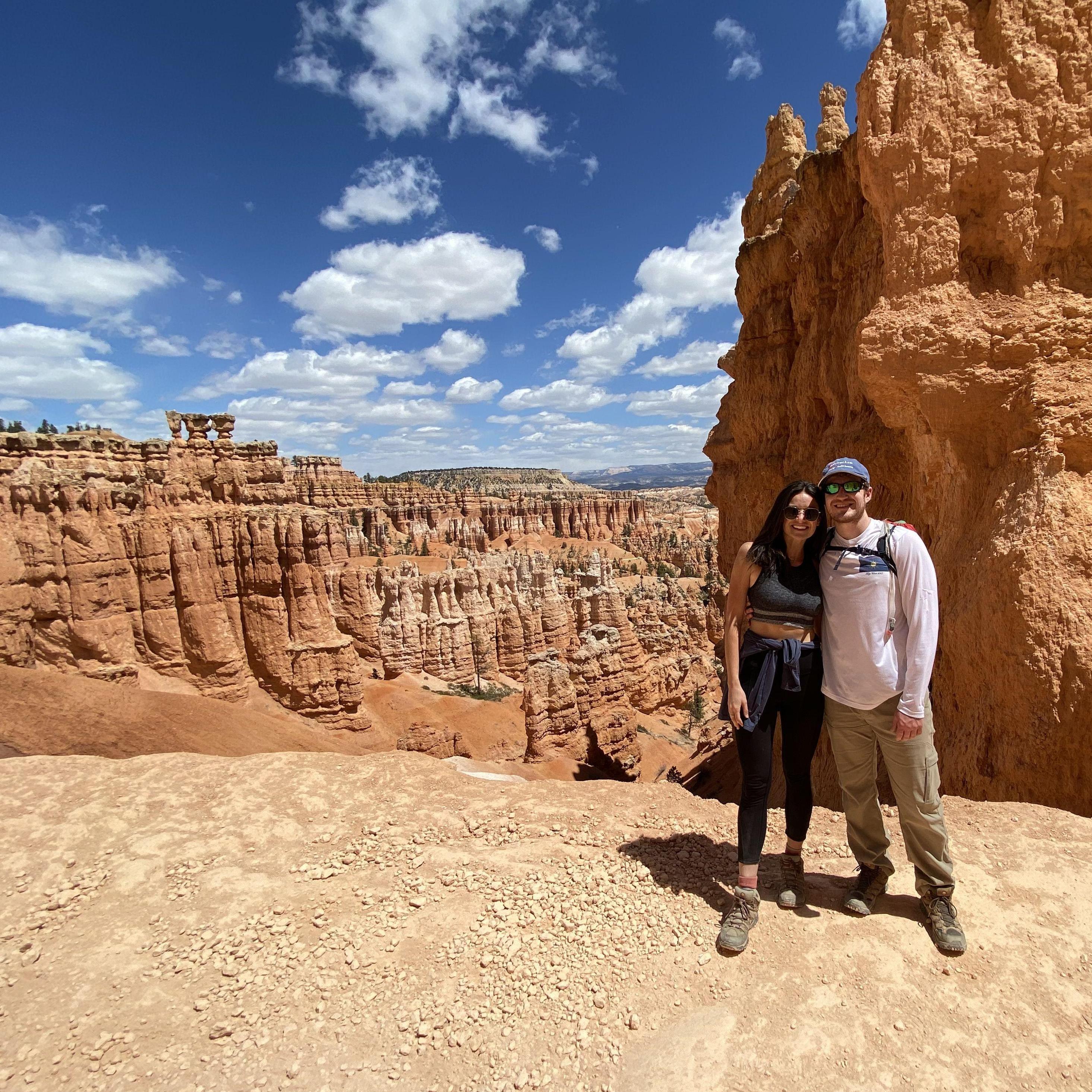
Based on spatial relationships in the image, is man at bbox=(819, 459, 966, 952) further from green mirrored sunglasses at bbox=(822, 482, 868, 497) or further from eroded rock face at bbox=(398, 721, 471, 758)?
eroded rock face at bbox=(398, 721, 471, 758)

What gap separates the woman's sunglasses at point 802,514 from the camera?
3.32m

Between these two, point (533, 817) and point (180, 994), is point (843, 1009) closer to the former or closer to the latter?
point (533, 817)

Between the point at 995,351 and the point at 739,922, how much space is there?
5409mm

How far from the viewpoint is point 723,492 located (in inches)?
519

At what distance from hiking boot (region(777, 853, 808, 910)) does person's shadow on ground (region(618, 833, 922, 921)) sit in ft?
0.12

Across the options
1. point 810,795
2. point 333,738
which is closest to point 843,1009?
point 810,795

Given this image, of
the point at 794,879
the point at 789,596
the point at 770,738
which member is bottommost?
the point at 794,879

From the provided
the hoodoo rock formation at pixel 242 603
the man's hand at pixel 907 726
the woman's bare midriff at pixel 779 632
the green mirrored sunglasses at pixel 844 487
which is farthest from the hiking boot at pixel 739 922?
the hoodoo rock formation at pixel 242 603

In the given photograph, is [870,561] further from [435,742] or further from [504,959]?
[435,742]

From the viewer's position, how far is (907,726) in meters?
3.21

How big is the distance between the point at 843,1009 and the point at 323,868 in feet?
11.6

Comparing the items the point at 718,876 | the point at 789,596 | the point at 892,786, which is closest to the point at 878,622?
the point at 789,596

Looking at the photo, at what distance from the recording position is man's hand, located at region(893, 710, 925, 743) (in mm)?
3178

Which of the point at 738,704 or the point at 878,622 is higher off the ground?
the point at 878,622
